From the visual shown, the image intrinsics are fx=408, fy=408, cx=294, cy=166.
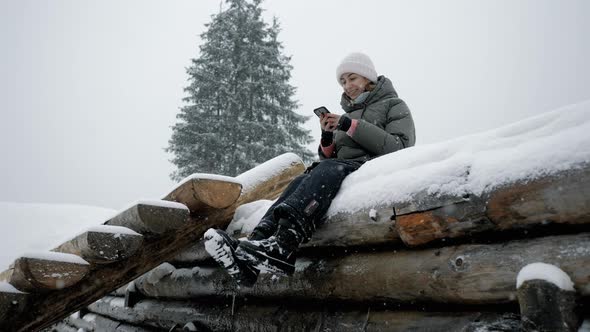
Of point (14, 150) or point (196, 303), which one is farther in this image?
point (14, 150)

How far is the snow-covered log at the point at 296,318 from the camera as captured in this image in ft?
6.15

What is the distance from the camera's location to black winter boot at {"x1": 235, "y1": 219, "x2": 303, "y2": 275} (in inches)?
91.4

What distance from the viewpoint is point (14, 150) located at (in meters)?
117

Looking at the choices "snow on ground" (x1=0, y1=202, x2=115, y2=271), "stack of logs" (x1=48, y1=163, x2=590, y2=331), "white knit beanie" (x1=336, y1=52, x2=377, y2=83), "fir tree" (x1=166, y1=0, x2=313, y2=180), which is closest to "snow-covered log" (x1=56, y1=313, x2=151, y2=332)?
"stack of logs" (x1=48, y1=163, x2=590, y2=331)

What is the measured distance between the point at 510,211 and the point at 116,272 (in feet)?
9.04

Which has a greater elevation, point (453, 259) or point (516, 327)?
point (453, 259)

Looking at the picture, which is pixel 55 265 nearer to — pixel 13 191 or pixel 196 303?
pixel 196 303

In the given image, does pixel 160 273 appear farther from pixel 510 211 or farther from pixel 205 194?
pixel 510 211

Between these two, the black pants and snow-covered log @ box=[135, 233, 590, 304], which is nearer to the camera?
snow-covered log @ box=[135, 233, 590, 304]

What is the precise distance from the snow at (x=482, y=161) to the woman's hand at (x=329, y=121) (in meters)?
0.67

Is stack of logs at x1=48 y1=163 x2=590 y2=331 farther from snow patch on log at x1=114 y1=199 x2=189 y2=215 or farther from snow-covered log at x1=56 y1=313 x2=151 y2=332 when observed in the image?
snow-covered log at x1=56 y1=313 x2=151 y2=332

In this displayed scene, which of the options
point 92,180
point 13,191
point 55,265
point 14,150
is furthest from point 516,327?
point 14,150

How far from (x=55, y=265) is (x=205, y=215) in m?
1.12

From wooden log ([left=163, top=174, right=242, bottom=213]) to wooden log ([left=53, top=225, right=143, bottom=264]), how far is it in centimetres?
40
